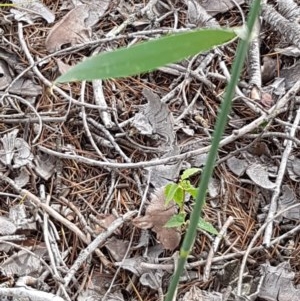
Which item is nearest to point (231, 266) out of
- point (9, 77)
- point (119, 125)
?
point (119, 125)

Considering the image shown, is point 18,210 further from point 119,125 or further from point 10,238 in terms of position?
point 119,125

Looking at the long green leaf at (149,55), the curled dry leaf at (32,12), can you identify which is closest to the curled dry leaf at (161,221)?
the curled dry leaf at (32,12)

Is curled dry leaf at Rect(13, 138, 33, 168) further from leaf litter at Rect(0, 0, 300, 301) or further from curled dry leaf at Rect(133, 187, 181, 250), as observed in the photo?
curled dry leaf at Rect(133, 187, 181, 250)

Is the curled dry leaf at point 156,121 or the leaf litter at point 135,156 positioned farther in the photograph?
the curled dry leaf at point 156,121

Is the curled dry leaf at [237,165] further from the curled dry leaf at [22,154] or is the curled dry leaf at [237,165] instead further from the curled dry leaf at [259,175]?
the curled dry leaf at [22,154]

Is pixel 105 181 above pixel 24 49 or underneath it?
underneath

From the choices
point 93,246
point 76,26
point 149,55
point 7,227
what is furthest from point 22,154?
point 149,55
